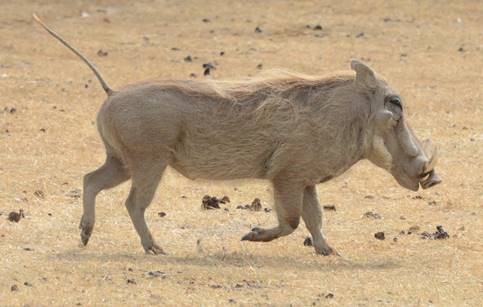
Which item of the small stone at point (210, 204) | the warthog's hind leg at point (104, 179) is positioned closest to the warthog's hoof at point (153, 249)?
the warthog's hind leg at point (104, 179)

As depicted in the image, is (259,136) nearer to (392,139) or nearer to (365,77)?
(365,77)

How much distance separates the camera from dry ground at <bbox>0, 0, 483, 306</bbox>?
7.30 m

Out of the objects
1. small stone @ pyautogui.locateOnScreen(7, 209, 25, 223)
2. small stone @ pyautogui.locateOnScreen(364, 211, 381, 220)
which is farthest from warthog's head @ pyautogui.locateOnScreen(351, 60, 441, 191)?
small stone @ pyautogui.locateOnScreen(7, 209, 25, 223)

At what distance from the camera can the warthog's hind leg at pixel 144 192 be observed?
8109mm

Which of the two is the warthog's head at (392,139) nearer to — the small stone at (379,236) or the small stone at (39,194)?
the small stone at (379,236)

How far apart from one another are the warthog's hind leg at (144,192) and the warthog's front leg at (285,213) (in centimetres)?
60

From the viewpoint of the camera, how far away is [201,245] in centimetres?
843

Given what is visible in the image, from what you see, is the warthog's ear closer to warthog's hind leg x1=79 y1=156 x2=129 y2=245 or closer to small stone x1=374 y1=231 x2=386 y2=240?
small stone x1=374 y1=231 x2=386 y2=240

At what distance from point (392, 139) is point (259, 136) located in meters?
0.92

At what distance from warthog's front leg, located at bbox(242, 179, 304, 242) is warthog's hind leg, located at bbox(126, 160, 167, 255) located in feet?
1.96

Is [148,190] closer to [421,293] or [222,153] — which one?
[222,153]

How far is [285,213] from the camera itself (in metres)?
8.27

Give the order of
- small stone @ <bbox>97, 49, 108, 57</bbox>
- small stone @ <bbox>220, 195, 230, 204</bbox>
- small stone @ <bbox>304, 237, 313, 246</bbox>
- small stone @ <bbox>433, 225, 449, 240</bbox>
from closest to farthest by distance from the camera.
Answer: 1. small stone @ <bbox>304, 237, 313, 246</bbox>
2. small stone @ <bbox>433, 225, 449, 240</bbox>
3. small stone @ <bbox>220, 195, 230, 204</bbox>
4. small stone @ <bbox>97, 49, 108, 57</bbox>

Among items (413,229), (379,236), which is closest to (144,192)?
(379,236)
